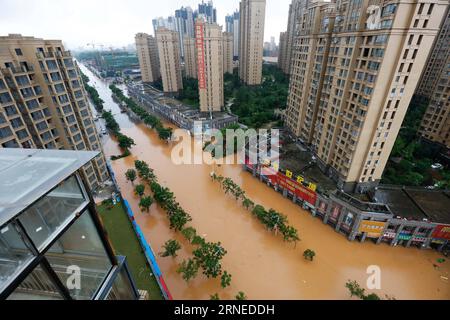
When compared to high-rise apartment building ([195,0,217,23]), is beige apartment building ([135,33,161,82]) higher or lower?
lower

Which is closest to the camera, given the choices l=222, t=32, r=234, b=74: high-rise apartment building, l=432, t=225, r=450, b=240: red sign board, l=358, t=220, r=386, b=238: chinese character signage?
l=432, t=225, r=450, b=240: red sign board

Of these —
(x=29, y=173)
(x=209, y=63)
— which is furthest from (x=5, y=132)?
(x=209, y=63)

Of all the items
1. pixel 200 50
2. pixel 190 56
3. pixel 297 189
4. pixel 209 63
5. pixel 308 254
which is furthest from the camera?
pixel 190 56

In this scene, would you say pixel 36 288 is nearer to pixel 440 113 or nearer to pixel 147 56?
pixel 440 113

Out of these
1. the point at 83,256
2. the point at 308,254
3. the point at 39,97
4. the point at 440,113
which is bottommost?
the point at 308,254

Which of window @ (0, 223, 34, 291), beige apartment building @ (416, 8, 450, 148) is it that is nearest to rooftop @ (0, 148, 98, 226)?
window @ (0, 223, 34, 291)

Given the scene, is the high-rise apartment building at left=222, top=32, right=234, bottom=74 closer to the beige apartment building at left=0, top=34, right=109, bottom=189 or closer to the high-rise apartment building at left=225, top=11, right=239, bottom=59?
the high-rise apartment building at left=225, top=11, right=239, bottom=59
